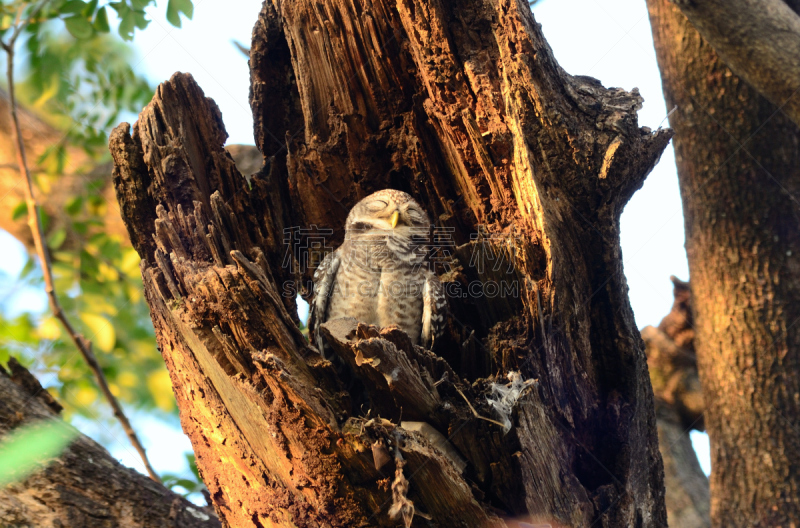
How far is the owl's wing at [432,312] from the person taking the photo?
158 inches

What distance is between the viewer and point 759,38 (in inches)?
146

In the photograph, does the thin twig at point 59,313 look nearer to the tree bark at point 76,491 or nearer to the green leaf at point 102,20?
the tree bark at point 76,491

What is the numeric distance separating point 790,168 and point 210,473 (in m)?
4.91

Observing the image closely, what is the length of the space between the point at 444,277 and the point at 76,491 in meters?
2.53

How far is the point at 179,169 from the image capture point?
3311mm

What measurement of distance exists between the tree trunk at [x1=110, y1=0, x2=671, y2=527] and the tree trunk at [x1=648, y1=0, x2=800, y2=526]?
5.67 feet

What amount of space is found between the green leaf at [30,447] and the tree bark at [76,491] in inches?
1.1

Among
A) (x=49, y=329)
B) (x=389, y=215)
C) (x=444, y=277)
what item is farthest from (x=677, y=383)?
(x=49, y=329)

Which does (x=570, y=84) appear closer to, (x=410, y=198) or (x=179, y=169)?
(x=410, y=198)

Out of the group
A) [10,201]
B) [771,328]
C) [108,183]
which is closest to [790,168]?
[771,328]

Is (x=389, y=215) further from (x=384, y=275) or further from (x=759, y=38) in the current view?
(x=759, y=38)

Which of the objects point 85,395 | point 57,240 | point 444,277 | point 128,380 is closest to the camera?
point 444,277

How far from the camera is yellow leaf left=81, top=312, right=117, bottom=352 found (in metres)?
4.88

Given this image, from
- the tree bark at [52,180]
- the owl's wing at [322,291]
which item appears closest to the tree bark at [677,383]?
the owl's wing at [322,291]
